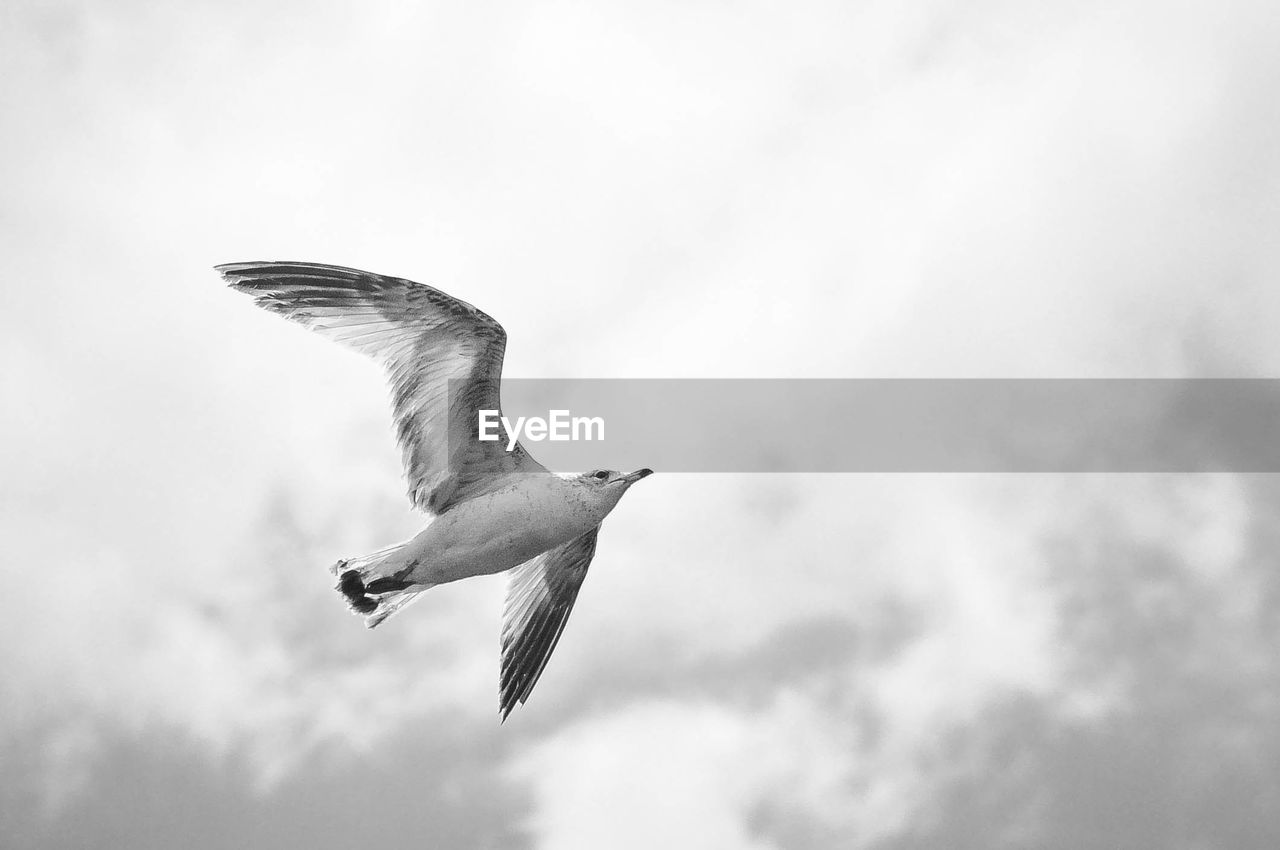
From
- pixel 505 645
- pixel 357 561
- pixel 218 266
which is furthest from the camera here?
pixel 505 645

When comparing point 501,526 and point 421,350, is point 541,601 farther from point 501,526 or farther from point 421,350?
point 421,350

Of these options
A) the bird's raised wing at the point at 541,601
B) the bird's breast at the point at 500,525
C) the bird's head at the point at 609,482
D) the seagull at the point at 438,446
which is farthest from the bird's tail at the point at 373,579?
the bird's head at the point at 609,482

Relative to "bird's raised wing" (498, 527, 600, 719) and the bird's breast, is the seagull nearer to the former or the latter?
the bird's breast

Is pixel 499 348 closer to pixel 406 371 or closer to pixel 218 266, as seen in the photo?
pixel 406 371

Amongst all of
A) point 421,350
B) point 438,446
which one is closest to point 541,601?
point 438,446

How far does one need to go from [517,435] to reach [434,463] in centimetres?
89

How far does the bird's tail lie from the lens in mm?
12438

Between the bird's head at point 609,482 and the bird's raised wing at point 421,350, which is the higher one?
the bird's raised wing at point 421,350

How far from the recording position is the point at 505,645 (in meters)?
14.2

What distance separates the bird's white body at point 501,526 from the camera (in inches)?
484

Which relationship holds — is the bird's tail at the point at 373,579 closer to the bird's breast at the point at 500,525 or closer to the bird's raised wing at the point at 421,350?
the bird's breast at the point at 500,525

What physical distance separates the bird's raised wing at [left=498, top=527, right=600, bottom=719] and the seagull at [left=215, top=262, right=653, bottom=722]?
4.77 feet

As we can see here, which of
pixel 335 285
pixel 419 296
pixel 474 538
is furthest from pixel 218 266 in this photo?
pixel 474 538

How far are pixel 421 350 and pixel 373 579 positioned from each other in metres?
2.37
